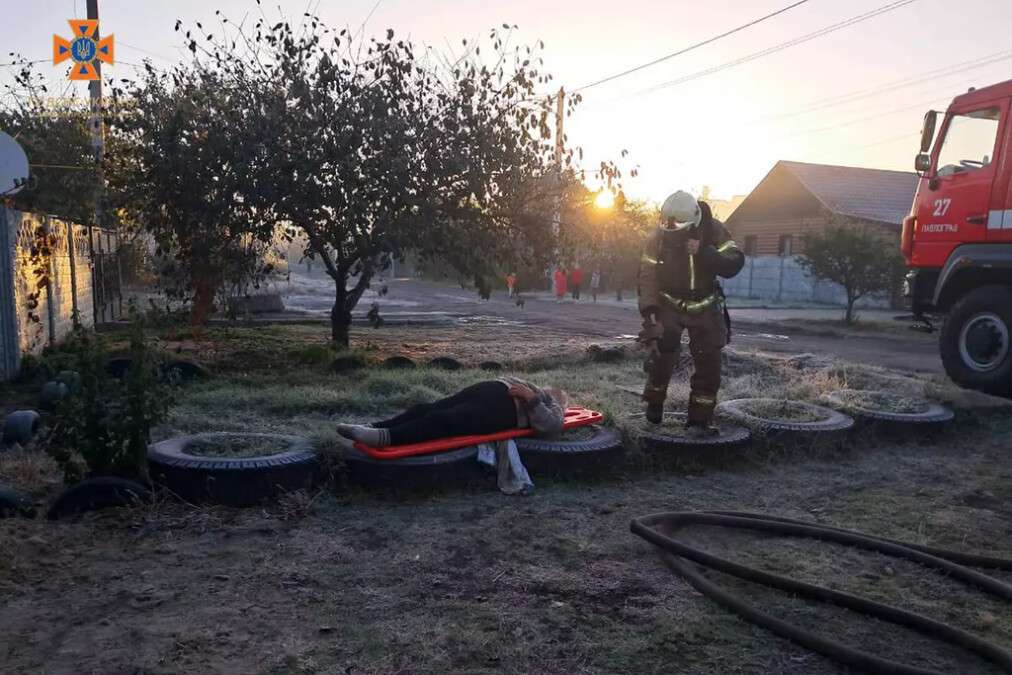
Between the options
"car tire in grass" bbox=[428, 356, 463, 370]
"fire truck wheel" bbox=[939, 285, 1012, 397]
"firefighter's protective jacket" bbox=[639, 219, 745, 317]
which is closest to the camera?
"firefighter's protective jacket" bbox=[639, 219, 745, 317]

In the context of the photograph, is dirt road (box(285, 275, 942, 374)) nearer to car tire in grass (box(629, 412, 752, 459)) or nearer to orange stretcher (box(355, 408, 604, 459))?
car tire in grass (box(629, 412, 752, 459))

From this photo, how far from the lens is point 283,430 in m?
5.37

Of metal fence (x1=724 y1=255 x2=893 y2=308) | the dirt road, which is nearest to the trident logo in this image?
the dirt road

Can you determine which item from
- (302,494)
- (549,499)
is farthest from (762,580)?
(302,494)

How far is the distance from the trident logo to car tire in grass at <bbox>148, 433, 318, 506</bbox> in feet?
47.2

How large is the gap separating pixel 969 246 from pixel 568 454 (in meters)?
5.77

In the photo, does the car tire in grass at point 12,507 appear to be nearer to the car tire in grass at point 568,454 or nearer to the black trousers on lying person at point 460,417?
→ the black trousers on lying person at point 460,417

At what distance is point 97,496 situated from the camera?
3805 mm

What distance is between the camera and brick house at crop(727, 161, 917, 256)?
29.6 metres

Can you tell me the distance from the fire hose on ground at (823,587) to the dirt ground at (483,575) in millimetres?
54

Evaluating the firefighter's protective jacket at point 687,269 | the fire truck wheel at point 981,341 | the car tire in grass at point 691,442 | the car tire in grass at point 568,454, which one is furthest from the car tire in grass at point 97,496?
the fire truck wheel at point 981,341

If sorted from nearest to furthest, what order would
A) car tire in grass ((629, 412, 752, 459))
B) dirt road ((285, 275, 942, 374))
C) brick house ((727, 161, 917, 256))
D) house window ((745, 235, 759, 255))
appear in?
car tire in grass ((629, 412, 752, 459))
dirt road ((285, 275, 942, 374))
brick house ((727, 161, 917, 256))
house window ((745, 235, 759, 255))

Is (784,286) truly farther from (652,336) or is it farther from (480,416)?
(480,416)

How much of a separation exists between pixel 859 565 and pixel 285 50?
25.5ft
